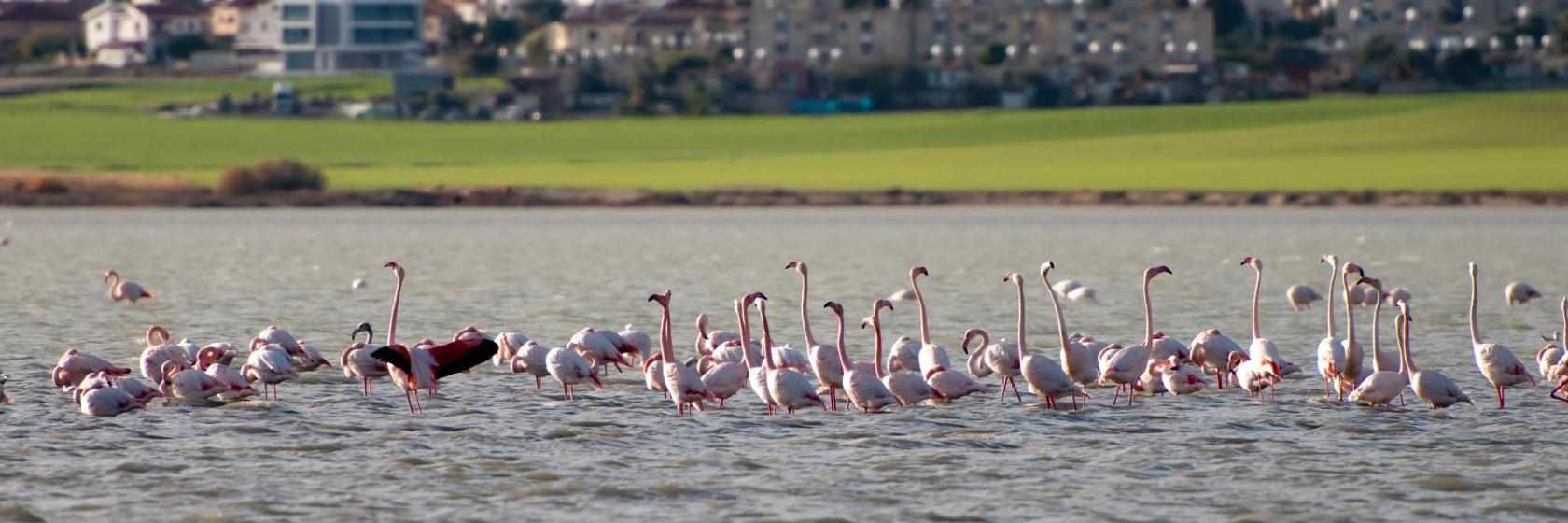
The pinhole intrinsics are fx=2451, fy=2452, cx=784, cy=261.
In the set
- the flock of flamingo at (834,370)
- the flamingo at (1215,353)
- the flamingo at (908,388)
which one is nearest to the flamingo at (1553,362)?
the flock of flamingo at (834,370)

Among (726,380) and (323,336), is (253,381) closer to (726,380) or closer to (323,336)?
(726,380)

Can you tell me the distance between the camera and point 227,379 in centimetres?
1958

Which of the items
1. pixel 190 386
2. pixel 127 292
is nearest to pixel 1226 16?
pixel 127 292

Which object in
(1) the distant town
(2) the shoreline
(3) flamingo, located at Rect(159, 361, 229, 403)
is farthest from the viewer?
(1) the distant town

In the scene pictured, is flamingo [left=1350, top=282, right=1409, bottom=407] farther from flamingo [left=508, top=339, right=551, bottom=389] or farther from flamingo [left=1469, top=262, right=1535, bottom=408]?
flamingo [left=508, top=339, right=551, bottom=389]

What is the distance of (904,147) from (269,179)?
4020cm

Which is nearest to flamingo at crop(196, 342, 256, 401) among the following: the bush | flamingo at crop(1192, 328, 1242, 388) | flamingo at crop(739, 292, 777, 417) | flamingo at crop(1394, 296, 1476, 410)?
flamingo at crop(739, 292, 777, 417)

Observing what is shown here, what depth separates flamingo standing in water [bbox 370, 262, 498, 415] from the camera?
1988 centimetres

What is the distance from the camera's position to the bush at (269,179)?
75312 mm

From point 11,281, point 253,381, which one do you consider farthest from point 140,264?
point 253,381

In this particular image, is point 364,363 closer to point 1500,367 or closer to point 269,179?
point 1500,367

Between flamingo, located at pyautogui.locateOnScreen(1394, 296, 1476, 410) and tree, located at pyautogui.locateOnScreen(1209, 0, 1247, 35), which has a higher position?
tree, located at pyautogui.locateOnScreen(1209, 0, 1247, 35)

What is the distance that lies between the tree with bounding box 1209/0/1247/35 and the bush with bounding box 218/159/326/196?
125687 millimetres

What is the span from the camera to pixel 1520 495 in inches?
613
